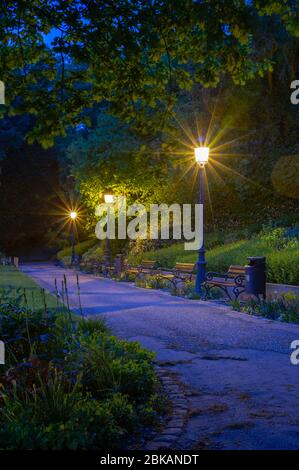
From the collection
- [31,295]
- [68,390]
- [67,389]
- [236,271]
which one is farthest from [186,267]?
[68,390]

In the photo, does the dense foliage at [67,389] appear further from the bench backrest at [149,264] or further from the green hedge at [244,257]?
the bench backrest at [149,264]

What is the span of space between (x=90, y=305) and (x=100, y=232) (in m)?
22.4

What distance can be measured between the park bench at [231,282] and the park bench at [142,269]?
546 centimetres

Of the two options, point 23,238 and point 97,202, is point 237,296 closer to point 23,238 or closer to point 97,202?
point 97,202

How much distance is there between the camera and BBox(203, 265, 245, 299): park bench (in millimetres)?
15977

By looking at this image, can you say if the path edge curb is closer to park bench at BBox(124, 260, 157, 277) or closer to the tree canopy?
the tree canopy

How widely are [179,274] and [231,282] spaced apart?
17.0ft

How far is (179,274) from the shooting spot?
21.8 m

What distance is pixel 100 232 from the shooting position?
125 feet

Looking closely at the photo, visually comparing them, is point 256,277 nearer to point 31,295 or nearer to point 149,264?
point 31,295

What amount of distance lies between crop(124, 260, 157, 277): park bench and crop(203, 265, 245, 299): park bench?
5.46 meters

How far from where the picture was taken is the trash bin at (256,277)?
1463 centimetres

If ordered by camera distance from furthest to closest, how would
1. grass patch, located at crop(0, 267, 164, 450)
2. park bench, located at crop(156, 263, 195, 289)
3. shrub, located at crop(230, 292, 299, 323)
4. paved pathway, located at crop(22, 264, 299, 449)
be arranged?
park bench, located at crop(156, 263, 195, 289) → shrub, located at crop(230, 292, 299, 323) → paved pathway, located at crop(22, 264, 299, 449) → grass patch, located at crop(0, 267, 164, 450)

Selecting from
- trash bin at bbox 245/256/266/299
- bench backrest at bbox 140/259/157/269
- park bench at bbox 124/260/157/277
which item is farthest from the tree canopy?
bench backrest at bbox 140/259/157/269
